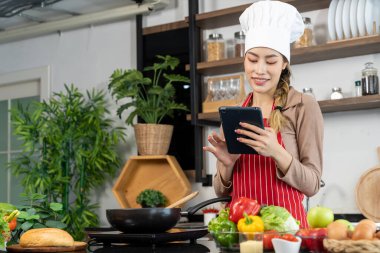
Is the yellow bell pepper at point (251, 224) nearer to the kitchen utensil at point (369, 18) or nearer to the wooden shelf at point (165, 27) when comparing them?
the kitchen utensil at point (369, 18)

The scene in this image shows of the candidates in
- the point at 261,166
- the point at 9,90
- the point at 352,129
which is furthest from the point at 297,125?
the point at 9,90

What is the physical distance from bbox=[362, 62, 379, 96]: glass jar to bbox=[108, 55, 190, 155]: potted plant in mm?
1223

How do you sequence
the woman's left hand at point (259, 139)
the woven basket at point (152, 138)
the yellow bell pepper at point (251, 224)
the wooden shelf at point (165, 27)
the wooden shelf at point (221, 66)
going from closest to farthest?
the yellow bell pepper at point (251, 224) → the woman's left hand at point (259, 139) → the wooden shelf at point (221, 66) → the woven basket at point (152, 138) → the wooden shelf at point (165, 27)

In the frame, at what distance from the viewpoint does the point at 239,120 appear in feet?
5.39

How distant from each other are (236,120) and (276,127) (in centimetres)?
37

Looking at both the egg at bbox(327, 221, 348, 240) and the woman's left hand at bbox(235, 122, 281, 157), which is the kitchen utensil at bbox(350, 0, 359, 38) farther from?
the egg at bbox(327, 221, 348, 240)

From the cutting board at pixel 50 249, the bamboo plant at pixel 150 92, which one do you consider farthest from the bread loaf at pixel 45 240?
the bamboo plant at pixel 150 92

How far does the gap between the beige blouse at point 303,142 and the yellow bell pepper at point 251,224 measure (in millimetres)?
455

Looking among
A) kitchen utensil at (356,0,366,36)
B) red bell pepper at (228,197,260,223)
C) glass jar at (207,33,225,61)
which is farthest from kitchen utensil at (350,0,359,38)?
red bell pepper at (228,197,260,223)

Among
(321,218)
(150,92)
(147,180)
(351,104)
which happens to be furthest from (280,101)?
(147,180)

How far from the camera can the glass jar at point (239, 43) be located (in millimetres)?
3950

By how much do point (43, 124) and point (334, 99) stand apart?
2286 millimetres

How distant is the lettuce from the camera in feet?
4.49

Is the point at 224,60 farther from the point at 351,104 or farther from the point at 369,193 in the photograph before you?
the point at 369,193
